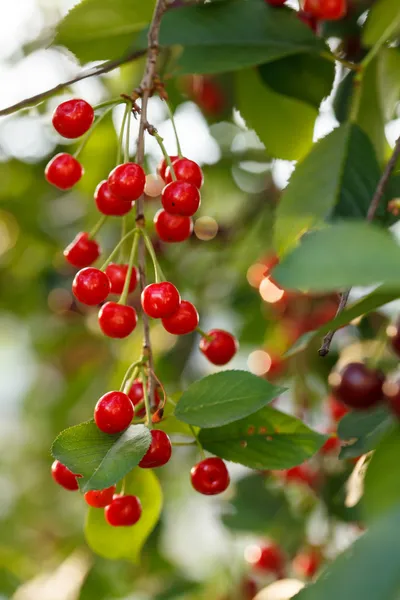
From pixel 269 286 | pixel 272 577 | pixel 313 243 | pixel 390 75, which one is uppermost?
pixel 313 243

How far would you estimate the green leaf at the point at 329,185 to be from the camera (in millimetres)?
846

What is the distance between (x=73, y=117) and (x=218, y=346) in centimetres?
30

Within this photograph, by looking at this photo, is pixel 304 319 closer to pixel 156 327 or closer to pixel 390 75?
→ pixel 156 327

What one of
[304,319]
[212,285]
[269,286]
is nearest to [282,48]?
[269,286]

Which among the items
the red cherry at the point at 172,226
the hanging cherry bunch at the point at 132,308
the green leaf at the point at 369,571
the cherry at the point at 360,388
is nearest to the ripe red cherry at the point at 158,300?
the hanging cherry bunch at the point at 132,308

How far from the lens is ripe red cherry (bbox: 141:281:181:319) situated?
2.27ft

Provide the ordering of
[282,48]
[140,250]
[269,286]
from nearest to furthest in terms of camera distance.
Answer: [140,250], [282,48], [269,286]

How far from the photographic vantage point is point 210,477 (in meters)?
0.74

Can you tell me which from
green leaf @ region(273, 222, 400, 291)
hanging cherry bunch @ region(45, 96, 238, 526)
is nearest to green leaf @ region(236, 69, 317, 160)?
hanging cherry bunch @ region(45, 96, 238, 526)

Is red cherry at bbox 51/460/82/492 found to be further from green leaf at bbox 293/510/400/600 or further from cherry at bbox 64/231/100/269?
green leaf at bbox 293/510/400/600

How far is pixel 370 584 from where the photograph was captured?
0.32 meters

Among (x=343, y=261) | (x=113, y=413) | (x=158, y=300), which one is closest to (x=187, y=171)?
(x=158, y=300)

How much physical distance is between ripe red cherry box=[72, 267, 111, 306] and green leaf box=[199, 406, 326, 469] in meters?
0.19

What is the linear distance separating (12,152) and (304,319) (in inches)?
32.6
